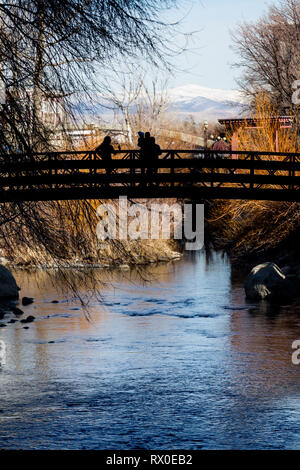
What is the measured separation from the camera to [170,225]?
1559 inches

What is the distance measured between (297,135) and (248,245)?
5560 mm

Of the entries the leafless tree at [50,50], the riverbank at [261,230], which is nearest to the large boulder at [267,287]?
the riverbank at [261,230]

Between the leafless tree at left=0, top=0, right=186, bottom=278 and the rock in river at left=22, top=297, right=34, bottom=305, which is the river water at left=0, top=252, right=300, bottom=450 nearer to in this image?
the rock in river at left=22, top=297, right=34, bottom=305

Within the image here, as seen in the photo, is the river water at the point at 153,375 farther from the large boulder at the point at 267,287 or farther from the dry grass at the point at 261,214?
the dry grass at the point at 261,214

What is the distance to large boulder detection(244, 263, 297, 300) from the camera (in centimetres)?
2745

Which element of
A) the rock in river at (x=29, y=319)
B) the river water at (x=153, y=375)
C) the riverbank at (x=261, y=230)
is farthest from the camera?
the riverbank at (x=261, y=230)

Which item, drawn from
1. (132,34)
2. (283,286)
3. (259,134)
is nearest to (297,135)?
(259,134)

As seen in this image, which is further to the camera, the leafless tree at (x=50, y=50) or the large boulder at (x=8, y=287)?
the large boulder at (x=8, y=287)

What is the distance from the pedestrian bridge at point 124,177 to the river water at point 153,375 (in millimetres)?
2114

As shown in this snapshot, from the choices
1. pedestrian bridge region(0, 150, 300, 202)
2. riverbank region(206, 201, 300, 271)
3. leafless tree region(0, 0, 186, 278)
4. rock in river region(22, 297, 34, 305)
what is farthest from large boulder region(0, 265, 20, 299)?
leafless tree region(0, 0, 186, 278)

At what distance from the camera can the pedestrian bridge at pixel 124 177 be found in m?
10.8

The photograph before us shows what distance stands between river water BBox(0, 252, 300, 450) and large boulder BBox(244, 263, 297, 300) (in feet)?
2.24

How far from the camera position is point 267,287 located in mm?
27547
